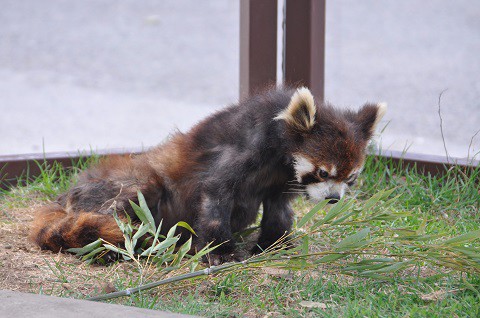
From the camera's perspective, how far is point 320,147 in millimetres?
4051

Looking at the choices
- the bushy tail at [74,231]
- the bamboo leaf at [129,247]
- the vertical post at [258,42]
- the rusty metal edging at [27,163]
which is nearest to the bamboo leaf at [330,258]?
the bamboo leaf at [129,247]

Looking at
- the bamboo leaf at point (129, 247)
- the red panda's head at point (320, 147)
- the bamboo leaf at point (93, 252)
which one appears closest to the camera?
the bamboo leaf at point (129, 247)

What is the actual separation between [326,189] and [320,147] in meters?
0.24

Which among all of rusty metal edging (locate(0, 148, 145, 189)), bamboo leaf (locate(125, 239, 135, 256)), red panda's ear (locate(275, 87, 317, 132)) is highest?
red panda's ear (locate(275, 87, 317, 132))

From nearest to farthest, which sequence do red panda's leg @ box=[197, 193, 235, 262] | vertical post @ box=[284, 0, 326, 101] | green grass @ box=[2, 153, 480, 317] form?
green grass @ box=[2, 153, 480, 317] → red panda's leg @ box=[197, 193, 235, 262] → vertical post @ box=[284, 0, 326, 101]

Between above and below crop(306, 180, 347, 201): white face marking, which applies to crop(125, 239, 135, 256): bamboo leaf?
below

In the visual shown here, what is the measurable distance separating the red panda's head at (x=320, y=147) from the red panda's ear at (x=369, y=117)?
18cm

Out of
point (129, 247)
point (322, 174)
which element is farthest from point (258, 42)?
point (129, 247)

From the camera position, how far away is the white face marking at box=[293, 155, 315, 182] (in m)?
4.05

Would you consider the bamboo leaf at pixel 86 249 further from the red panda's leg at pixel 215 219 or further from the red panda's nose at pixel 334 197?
the red panda's nose at pixel 334 197

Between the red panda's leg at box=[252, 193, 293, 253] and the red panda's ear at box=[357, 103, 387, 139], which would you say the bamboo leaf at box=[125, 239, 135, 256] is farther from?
the red panda's ear at box=[357, 103, 387, 139]

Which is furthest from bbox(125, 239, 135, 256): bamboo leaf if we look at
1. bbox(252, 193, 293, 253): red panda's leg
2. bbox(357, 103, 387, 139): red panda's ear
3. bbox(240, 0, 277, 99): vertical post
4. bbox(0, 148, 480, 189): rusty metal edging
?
bbox(240, 0, 277, 99): vertical post

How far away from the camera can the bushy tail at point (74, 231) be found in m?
4.08

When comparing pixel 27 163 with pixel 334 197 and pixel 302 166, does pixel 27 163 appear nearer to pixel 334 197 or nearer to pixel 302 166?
pixel 302 166
